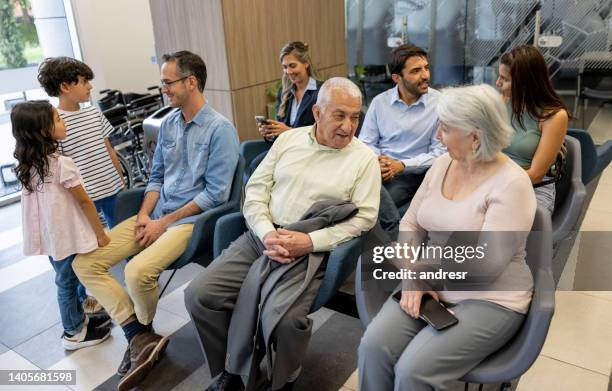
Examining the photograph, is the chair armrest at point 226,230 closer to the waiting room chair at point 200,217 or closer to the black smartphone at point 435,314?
the waiting room chair at point 200,217

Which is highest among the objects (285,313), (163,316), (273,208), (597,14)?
(597,14)

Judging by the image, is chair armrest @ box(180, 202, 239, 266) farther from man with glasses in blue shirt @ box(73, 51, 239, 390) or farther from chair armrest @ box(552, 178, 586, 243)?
chair armrest @ box(552, 178, 586, 243)

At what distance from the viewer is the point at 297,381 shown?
225 cm

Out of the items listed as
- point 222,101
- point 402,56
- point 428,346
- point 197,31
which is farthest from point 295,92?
point 428,346

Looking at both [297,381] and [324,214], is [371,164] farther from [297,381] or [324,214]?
[297,381]

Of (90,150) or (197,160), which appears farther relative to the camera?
(90,150)

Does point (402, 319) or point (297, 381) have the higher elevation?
point (402, 319)

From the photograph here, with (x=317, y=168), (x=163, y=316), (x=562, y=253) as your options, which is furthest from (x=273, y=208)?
(x=562, y=253)

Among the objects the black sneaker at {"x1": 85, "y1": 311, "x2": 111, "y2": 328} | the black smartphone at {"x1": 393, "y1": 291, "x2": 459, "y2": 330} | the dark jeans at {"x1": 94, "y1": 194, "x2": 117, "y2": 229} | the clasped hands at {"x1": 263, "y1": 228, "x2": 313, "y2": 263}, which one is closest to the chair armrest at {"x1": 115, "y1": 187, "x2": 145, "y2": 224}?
the dark jeans at {"x1": 94, "y1": 194, "x2": 117, "y2": 229}

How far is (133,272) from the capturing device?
2258mm

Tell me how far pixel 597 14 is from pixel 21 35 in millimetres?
6393

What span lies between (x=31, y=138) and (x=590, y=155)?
296 cm

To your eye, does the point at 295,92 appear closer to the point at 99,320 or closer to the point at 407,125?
the point at 407,125

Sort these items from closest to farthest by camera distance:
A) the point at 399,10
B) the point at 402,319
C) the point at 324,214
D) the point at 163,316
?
the point at 402,319, the point at 324,214, the point at 163,316, the point at 399,10
